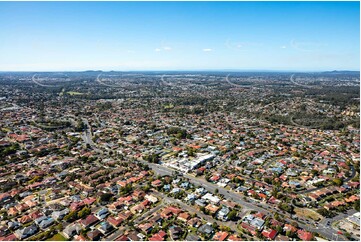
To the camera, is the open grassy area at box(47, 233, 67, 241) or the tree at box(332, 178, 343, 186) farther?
the tree at box(332, 178, 343, 186)

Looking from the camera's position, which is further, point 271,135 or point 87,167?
point 271,135

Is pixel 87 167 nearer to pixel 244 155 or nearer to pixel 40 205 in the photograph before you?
pixel 40 205

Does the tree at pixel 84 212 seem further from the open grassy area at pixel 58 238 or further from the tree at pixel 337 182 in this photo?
the tree at pixel 337 182

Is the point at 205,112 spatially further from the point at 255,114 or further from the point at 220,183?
the point at 220,183

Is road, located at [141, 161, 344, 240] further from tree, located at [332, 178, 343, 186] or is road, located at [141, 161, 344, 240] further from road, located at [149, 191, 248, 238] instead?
tree, located at [332, 178, 343, 186]

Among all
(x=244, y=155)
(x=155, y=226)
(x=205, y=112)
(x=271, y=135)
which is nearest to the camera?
(x=155, y=226)

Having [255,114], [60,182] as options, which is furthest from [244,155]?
[255,114]

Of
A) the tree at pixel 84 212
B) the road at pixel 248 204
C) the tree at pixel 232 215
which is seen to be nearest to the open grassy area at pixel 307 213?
the road at pixel 248 204

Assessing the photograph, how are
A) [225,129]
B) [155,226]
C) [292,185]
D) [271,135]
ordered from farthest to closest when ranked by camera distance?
[225,129], [271,135], [292,185], [155,226]

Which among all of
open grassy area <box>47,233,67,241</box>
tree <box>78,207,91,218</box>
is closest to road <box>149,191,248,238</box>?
tree <box>78,207,91,218</box>
